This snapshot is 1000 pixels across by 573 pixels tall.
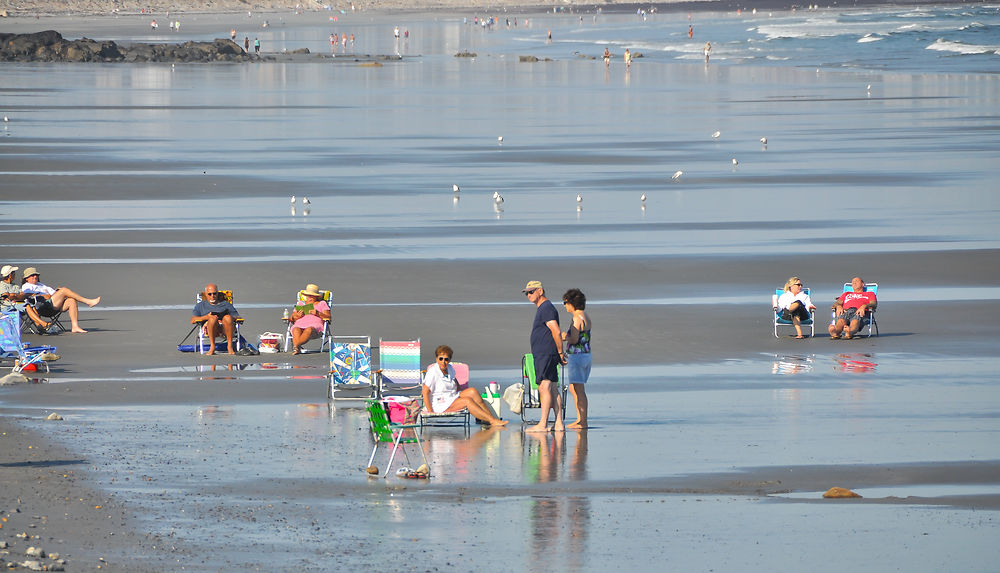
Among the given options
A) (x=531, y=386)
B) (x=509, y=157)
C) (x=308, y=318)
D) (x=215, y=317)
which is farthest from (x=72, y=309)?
(x=509, y=157)

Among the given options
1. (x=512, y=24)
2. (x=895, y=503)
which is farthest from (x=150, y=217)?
(x=512, y=24)

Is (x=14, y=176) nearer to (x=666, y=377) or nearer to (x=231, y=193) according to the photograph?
(x=231, y=193)

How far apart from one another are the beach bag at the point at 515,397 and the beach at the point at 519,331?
1.96 feet

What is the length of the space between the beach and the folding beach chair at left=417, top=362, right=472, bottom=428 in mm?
198

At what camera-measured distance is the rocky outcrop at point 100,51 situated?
88.9 m

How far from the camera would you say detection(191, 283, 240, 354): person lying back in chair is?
16972mm

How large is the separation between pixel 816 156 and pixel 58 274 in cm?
2232

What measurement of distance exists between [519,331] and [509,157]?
21.2 m

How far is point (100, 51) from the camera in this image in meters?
89.0

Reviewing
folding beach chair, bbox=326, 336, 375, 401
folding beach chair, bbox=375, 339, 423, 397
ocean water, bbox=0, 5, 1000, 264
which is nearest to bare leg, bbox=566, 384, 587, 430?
folding beach chair, bbox=375, 339, 423, 397

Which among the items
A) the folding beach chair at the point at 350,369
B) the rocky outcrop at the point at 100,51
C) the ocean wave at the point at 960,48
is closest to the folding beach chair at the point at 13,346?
the folding beach chair at the point at 350,369

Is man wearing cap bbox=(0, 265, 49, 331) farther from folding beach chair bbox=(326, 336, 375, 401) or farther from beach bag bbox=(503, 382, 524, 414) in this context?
beach bag bbox=(503, 382, 524, 414)

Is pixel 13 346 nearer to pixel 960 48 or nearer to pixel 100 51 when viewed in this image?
pixel 100 51

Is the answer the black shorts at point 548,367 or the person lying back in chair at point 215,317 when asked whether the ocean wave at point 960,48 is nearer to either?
the person lying back in chair at point 215,317
